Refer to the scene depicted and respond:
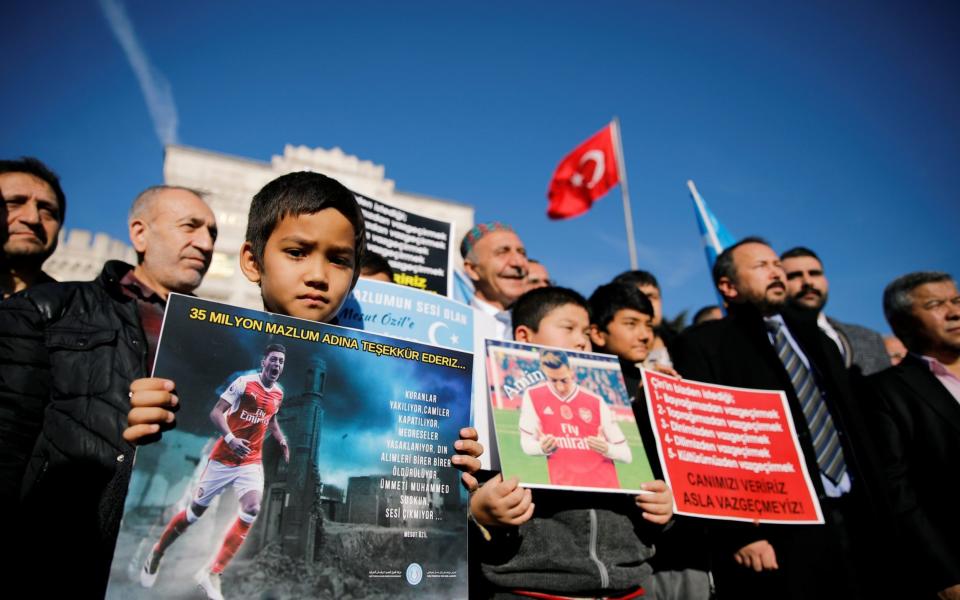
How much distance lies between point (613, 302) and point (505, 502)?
2510 millimetres

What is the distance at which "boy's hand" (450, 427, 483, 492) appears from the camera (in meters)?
1.89

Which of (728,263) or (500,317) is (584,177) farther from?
(500,317)

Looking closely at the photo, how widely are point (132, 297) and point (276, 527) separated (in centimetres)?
181

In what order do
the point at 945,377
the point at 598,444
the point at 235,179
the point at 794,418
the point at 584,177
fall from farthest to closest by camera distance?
the point at 235,179 < the point at 584,177 < the point at 945,377 < the point at 794,418 < the point at 598,444

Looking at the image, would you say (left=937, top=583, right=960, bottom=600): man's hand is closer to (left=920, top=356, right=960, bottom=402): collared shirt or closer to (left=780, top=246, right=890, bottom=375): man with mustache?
(left=920, top=356, right=960, bottom=402): collared shirt

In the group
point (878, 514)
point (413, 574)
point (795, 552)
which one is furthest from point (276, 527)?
point (878, 514)

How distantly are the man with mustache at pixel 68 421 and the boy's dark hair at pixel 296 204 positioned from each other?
35.1 inches

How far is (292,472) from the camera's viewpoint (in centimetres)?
157

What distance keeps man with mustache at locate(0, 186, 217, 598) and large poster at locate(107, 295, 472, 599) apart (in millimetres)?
632

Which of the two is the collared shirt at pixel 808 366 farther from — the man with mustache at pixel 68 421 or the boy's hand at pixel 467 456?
the man with mustache at pixel 68 421

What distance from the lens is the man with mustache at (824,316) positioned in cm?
566

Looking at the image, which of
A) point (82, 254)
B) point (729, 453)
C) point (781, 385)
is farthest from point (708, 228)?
point (82, 254)

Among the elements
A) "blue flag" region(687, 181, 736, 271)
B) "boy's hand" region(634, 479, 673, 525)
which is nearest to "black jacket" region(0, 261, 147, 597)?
"boy's hand" region(634, 479, 673, 525)

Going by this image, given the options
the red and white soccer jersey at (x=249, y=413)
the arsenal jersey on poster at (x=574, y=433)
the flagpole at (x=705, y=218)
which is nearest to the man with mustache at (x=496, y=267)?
the arsenal jersey on poster at (x=574, y=433)
